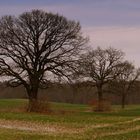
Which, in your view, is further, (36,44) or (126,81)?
(126,81)

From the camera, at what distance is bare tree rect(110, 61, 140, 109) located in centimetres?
7569

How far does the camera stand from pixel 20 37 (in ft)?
175

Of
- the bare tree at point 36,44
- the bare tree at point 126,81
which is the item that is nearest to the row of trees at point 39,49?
the bare tree at point 36,44

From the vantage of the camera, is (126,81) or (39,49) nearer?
(39,49)

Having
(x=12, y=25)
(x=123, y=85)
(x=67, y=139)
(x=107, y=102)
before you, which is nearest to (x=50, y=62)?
(x=12, y=25)

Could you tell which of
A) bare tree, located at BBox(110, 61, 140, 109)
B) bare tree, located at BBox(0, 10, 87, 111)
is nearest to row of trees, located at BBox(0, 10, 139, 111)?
bare tree, located at BBox(0, 10, 87, 111)

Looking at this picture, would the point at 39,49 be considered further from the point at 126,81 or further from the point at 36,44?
the point at 126,81

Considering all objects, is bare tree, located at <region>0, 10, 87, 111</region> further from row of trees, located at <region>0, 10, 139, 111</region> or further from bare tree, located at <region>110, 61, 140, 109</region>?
bare tree, located at <region>110, 61, 140, 109</region>

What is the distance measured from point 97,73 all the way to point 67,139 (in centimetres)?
5378

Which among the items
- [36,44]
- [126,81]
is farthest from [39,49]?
[126,81]

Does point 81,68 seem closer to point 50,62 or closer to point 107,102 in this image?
point 50,62

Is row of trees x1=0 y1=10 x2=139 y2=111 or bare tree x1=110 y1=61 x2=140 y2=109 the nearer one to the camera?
row of trees x1=0 y1=10 x2=139 y2=111

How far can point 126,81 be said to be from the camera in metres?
80.5

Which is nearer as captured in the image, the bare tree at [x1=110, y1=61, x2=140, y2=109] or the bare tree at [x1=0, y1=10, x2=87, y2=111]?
the bare tree at [x1=0, y1=10, x2=87, y2=111]
